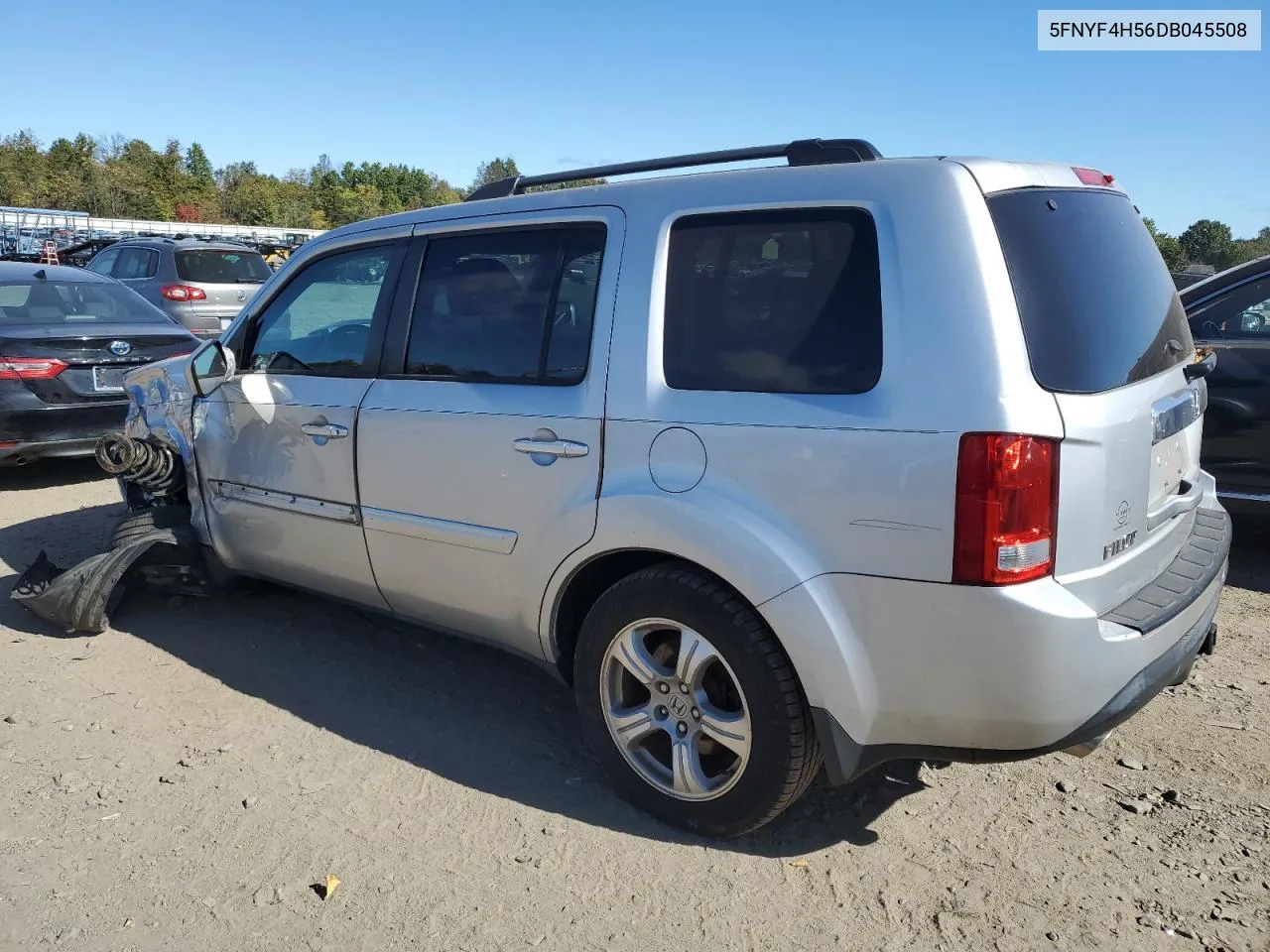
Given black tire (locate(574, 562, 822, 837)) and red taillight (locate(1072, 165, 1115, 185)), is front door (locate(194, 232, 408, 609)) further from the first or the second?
red taillight (locate(1072, 165, 1115, 185))

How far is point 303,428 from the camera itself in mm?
3916

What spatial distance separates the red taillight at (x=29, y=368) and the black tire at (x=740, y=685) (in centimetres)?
549

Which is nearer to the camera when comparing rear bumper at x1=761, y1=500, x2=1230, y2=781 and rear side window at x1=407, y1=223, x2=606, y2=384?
rear bumper at x1=761, y1=500, x2=1230, y2=781

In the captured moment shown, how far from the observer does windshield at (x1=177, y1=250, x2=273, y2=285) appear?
1290 cm

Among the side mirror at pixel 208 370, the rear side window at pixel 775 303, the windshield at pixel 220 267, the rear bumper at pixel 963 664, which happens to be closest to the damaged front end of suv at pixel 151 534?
the side mirror at pixel 208 370

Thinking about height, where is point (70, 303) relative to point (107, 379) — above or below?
above

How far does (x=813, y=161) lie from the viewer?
2.86 metres

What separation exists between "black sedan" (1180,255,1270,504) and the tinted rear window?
8.56ft

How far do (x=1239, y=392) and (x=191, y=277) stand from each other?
12.0 m

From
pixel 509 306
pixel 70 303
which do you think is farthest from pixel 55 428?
pixel 509 306

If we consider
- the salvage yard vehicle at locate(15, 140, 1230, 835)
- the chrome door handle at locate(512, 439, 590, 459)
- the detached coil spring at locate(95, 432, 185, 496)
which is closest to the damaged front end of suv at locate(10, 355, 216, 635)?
the detached coil spring at locate(95, 432, 185, 496)

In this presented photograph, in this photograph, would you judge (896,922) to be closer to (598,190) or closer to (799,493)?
(799,493)

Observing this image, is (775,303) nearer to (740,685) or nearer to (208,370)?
(740,685)

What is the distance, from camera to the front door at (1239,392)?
5.15 m
